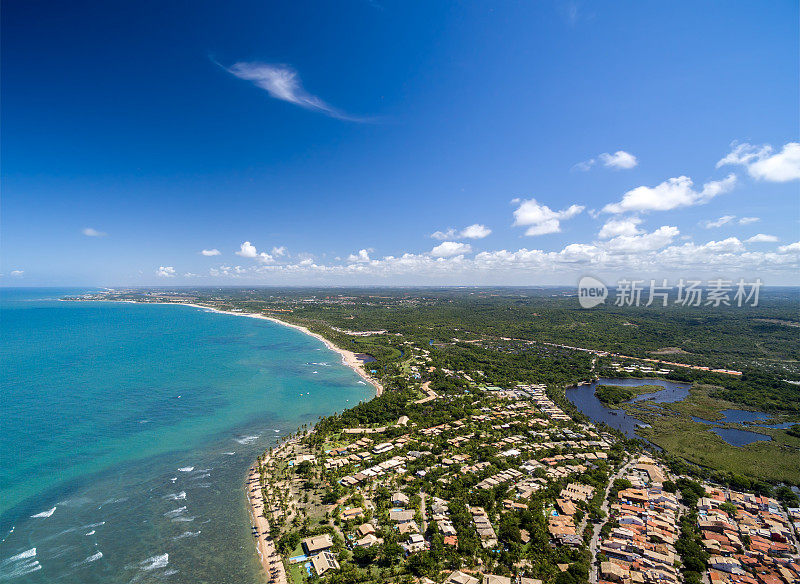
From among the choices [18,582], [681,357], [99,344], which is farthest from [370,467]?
[99,344]

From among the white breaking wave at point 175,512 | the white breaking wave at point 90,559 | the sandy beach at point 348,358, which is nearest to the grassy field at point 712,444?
the sandy beach at point 348,358

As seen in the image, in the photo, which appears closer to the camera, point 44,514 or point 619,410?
point 44,514

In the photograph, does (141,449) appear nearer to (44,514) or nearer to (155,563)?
(44,514)

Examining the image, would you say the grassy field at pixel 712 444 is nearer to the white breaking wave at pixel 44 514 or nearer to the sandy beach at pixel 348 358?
the sandy beach at pixel 348 358

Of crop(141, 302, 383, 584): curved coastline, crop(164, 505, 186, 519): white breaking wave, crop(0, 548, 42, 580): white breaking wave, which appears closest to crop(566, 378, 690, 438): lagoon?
crop(141, 302, 383, 584): curved coastline

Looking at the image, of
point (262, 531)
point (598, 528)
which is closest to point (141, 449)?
point (262, 531)
